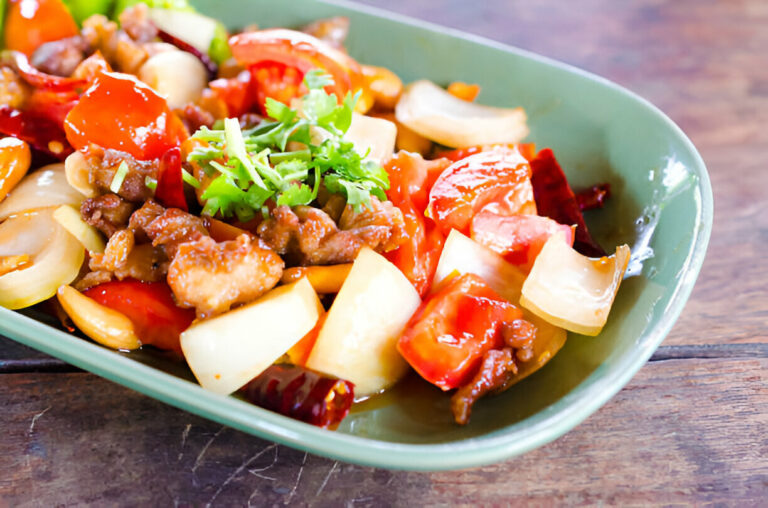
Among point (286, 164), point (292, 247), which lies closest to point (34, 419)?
point (292, 247)

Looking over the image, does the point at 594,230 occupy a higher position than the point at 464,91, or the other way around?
the point at 464,91

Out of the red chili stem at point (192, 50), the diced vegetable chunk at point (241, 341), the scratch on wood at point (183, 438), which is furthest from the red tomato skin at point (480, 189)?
the red chili stem at point (192, 50)

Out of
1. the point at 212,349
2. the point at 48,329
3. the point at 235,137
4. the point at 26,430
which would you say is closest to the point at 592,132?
the point at 235,137

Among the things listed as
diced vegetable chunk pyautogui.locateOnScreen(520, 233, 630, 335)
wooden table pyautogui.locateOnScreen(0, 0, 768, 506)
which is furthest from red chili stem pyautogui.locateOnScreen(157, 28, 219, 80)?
diced vegetable chunk pyautogui.locateOnScreen(520, 233, 630, 335)

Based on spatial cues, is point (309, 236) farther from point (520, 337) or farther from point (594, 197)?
point (594, 197)

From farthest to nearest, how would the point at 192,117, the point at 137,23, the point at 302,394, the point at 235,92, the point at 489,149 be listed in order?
1. the point at 137,23
2. the point at 235,92
3. the point at 192,117
4. the point at 489,149
5. the point at 302,394

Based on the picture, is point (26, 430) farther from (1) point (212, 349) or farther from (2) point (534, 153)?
(2) point (534, 153)

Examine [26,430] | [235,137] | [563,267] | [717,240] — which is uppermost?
[235,137]
